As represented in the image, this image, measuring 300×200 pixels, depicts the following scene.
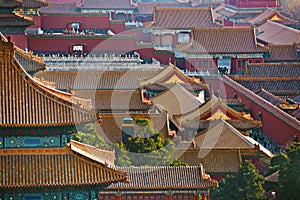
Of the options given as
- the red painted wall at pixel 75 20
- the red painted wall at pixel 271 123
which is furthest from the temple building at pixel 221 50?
the red painted wall at pixel 271 123

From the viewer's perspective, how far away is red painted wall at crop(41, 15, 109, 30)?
63344 millimetres

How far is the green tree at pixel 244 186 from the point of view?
102 feet

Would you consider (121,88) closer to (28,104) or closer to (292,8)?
(28,104)

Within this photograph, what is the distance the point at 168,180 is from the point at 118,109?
12.0 metres

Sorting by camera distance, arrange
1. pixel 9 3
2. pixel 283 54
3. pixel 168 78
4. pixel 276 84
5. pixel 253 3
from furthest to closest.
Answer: pixel 253 3, pixel 283 54, pixel 276 84, pixel 168 78, pixel 9 3

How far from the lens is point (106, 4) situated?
3393 inches

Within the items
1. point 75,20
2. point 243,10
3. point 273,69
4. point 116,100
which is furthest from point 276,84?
point 243,10

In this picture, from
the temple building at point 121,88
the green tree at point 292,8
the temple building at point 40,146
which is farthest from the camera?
the green tree at point 292,8

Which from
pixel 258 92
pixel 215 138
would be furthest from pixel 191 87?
pixel 215 138

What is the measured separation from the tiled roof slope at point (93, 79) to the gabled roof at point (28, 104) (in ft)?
73.6

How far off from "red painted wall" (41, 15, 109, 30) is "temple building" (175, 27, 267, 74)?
16.9 ft

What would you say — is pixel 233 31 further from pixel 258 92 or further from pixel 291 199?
pixel 291 199

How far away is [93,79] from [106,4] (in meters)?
38.7

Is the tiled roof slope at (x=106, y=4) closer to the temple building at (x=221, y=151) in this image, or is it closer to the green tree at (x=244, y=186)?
the temple building at (x=221, y=151)
